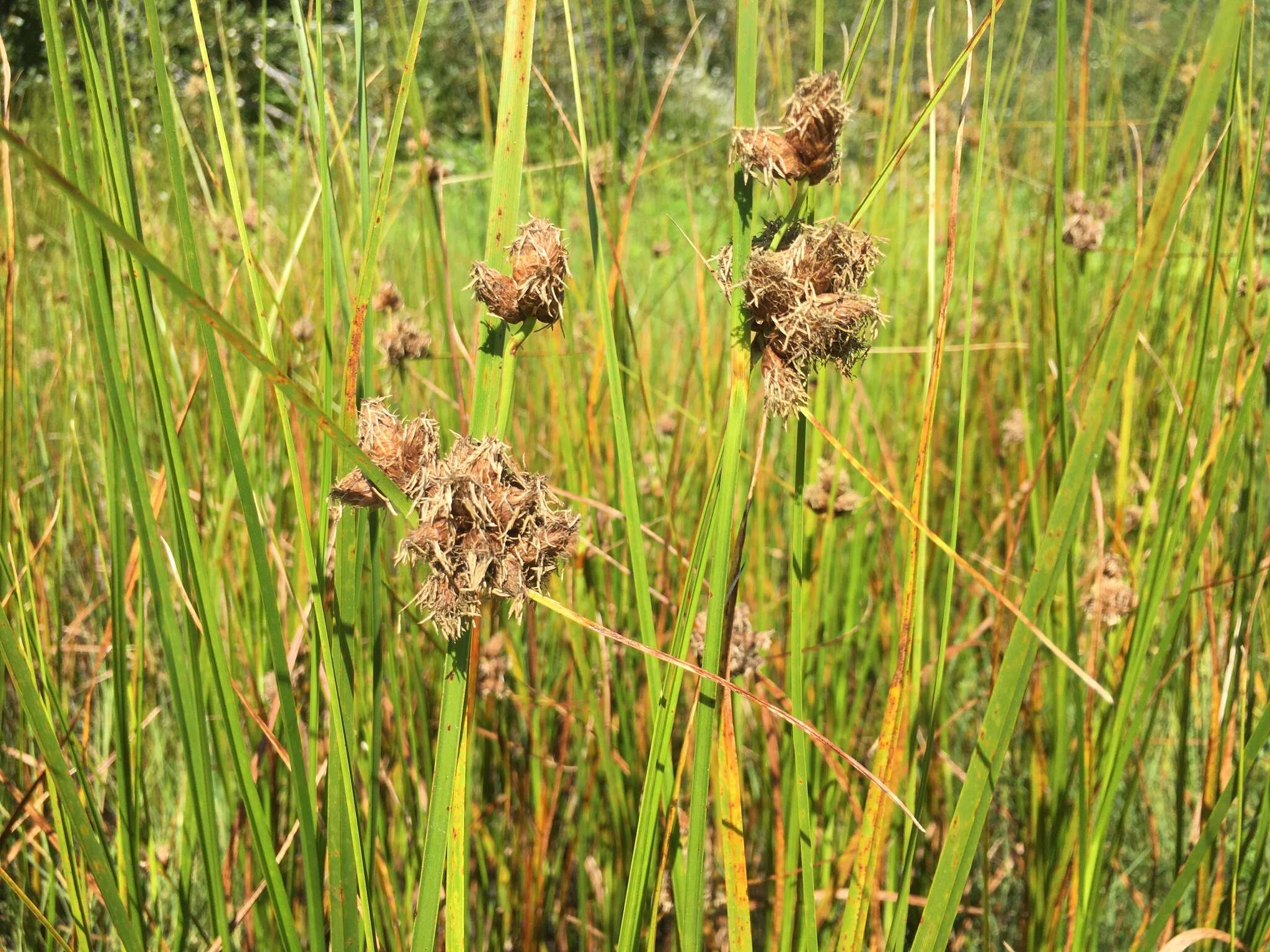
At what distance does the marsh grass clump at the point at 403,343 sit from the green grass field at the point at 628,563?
0.12ft

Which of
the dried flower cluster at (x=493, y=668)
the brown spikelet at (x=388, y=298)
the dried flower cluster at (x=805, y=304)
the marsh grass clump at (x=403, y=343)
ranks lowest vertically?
the dried flower cluster at (x=493, y=668)

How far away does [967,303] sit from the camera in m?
0.63

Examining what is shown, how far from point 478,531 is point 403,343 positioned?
2.26ft

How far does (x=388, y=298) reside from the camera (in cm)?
119

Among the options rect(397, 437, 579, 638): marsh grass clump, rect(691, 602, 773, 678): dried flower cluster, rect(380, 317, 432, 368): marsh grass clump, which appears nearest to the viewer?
rect(397, 437, 579, 638): marsh grass clump

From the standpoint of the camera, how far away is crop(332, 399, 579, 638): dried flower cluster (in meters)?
0.43

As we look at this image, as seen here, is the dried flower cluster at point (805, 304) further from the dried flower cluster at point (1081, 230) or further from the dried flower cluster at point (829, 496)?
the dried flower cluster at point (1081, 230)

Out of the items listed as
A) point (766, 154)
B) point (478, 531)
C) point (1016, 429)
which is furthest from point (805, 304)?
point (1016, 429)

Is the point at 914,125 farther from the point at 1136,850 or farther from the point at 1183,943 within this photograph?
the point at 1136,850

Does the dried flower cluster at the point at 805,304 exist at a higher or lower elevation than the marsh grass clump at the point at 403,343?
higher

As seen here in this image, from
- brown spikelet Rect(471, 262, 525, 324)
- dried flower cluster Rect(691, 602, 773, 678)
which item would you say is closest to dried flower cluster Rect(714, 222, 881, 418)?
brown spikelet Rect(471, 262, 525, 324)

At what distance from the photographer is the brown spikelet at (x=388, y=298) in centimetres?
117

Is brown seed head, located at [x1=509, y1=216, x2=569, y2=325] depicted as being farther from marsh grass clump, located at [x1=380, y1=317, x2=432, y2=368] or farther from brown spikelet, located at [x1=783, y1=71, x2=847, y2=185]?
marsh grass clump, located at [x1=380, y1=317, x2=432, y2=368]

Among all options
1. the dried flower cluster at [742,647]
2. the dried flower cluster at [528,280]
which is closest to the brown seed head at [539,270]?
the dried flower cluster at [528,280]
